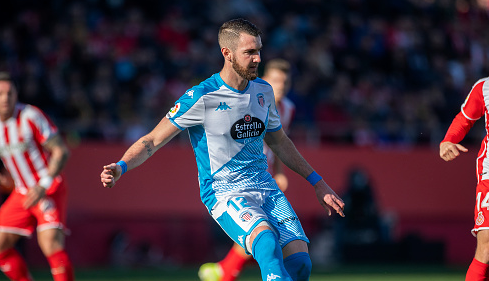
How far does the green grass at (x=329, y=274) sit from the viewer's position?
11.7 m

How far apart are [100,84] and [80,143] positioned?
4.21 feet

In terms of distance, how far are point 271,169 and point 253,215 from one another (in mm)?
3579

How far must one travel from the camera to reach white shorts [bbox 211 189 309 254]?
577 centimetres

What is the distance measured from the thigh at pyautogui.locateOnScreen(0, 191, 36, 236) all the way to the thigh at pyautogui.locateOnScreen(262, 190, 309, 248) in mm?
3473

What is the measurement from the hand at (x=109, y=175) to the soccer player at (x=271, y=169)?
2936 mm

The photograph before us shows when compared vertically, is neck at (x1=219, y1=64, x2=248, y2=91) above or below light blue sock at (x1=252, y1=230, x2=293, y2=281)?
above

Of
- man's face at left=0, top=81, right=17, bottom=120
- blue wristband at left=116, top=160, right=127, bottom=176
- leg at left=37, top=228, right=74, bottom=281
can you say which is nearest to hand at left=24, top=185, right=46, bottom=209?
leg at left=37, top=228, right=74, bottom=281

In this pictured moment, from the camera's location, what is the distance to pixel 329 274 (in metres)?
12.7

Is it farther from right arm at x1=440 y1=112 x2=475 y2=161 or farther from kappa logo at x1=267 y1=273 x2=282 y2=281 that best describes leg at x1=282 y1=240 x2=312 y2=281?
right arm at x1=440 y1=112 x2=475 y2=161

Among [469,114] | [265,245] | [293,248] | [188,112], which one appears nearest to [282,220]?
[293,248]

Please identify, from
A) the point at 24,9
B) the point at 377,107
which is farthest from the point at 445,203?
the point at 24,9

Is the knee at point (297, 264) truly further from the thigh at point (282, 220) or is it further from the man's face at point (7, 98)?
the man's face at point (7, 98)

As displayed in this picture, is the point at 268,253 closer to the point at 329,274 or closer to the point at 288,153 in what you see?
the point at 288,153

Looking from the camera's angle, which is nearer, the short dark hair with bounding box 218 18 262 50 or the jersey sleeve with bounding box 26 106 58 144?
the short dark hair with bounding box 218 18 262 50
